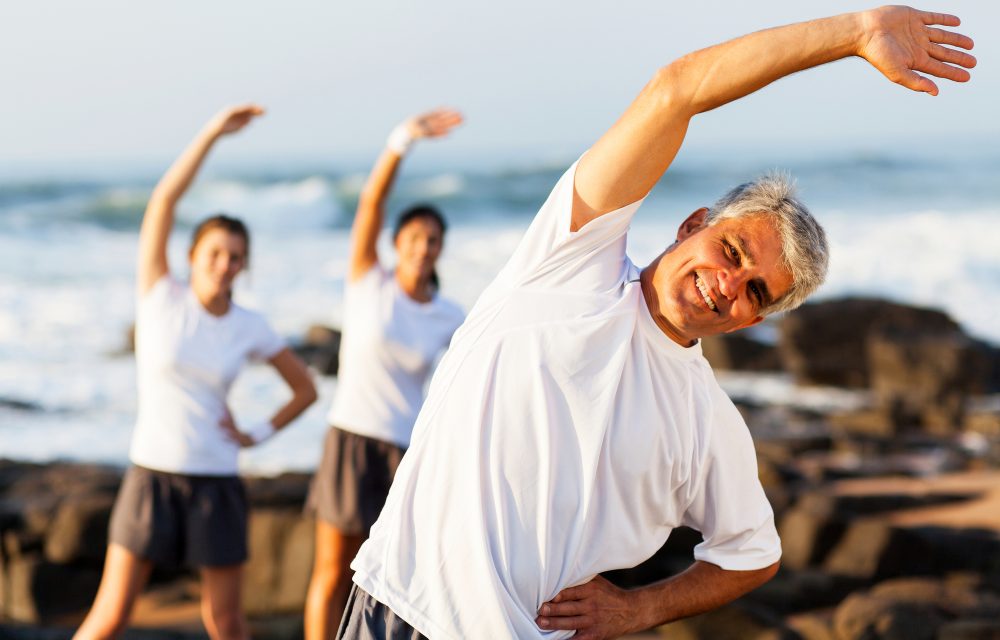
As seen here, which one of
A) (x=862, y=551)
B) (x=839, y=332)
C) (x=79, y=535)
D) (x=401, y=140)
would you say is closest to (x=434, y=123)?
(x=401, y=140)

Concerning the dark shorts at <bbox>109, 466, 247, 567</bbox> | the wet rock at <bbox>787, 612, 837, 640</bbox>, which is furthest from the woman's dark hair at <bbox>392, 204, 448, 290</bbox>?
the wet rock at <bbox>787, 612, 837, 640</bbox>

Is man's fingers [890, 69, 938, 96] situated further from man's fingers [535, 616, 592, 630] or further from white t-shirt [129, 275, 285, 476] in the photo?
white t-shirt [129, 275, 285, 476]

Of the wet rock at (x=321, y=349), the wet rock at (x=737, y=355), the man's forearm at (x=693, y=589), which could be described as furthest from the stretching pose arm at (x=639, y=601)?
the wet rock at (x=737, y=355)

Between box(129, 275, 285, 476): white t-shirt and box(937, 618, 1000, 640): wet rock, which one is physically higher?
box(129, 275, 285, 476): white t-shirt

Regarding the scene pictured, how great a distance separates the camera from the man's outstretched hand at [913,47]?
219 cm

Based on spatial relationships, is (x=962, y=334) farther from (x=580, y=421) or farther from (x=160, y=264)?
(x=580, y=421)

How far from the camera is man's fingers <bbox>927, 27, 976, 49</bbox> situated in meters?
2.28

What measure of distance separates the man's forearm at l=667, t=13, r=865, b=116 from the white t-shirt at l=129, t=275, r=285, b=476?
298 centimetres

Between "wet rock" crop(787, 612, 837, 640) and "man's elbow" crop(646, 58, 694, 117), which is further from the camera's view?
"wet rock" crop(787, 612, 837, 640)

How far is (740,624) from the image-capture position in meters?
5.14

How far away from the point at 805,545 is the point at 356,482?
3.27 metres

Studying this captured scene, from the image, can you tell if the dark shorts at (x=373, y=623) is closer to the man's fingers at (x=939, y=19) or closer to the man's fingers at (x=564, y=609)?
the man's fingers at (x=564, y=609)

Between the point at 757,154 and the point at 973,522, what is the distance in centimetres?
4106

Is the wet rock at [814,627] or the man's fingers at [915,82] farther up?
the man's fingers at [915,82]
